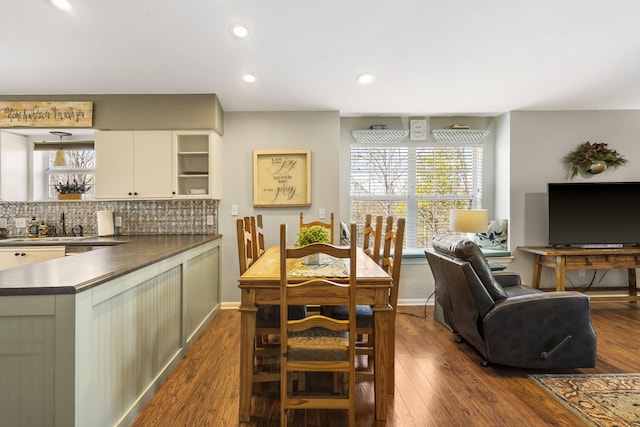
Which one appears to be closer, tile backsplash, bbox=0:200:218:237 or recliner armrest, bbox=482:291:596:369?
recliner armrest, bbox=482:291:596:369

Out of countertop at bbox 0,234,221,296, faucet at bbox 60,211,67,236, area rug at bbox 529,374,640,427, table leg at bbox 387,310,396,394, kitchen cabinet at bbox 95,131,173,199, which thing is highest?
kitchen cabinet at bbox 95,131,173,199

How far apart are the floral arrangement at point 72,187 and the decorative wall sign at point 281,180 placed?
6.24 feet

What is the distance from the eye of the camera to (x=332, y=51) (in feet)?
9.30

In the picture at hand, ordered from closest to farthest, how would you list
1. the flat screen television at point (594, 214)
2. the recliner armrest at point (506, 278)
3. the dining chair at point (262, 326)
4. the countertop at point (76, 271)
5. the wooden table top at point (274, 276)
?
the countertop at point (76, 271), the wooden table top at point (274, 276), the dining chair at point (262, 326), the recliner armrest at point (506, 278), the flat screen television at point (594, 214)

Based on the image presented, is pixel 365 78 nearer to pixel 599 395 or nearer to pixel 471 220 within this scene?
pixel 471 220

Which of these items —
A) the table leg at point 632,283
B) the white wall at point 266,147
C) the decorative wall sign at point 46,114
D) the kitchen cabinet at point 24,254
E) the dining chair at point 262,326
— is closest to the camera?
the dining chair at point 262,326

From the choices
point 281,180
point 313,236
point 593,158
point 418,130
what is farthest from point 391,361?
point 593,158

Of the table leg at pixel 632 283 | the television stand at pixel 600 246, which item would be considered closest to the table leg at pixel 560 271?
the television stand at pixel 600 246

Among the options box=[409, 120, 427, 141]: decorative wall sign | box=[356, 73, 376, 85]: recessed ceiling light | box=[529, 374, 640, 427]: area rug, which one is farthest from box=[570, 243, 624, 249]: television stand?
box=[356, 73, 376, 85]: recessed ceiling light

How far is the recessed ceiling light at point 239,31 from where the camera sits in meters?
2.52

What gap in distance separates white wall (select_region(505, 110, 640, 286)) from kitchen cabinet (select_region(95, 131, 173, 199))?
399 centimetres

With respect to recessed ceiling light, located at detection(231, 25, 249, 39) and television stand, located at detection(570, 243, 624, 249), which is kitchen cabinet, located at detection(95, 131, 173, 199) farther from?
television stand, located at detection(570, 243, 624, 249)

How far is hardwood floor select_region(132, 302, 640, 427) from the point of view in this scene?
6.09 feet

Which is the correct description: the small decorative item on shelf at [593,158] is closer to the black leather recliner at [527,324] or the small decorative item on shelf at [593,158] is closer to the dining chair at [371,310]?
the black leather recliner at [527,324]
